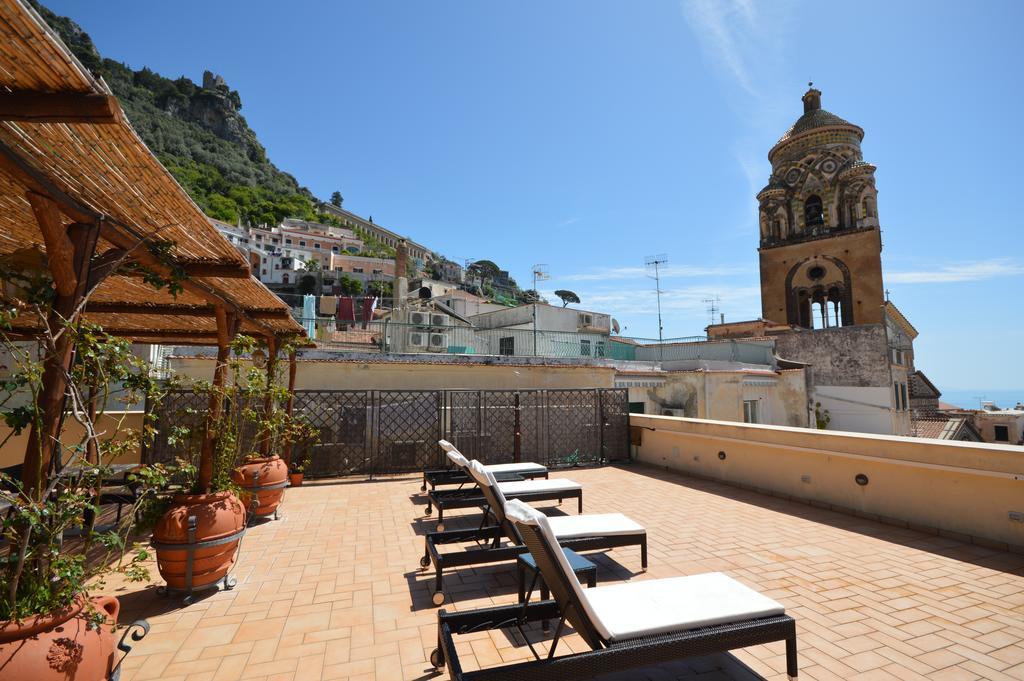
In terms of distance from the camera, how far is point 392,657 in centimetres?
306

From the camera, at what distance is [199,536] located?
3.81 metres

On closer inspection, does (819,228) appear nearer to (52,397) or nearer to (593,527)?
(593,527)

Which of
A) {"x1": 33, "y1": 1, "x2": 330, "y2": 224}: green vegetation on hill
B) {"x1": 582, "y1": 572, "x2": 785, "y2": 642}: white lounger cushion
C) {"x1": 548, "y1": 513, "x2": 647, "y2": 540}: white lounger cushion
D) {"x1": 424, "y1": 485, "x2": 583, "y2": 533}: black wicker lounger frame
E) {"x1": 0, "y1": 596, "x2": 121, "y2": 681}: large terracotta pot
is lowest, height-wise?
{"x1": 424, "y1": 485, "x2": 583, "y2": 533}: black wicker lounger frame

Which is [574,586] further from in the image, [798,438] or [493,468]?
[798,438]

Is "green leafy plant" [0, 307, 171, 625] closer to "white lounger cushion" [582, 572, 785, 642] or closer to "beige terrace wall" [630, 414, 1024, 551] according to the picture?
"white lounger cushion" [582, 572, 785, 642]

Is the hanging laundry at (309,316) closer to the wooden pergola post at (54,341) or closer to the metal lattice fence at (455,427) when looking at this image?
the metal lattice fence at (455,427)

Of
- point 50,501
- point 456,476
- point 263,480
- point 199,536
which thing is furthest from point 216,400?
point 456,476

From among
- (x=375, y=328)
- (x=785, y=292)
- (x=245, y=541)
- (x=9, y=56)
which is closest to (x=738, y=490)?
(x=245, y=541)

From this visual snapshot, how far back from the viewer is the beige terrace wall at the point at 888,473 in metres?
4.85

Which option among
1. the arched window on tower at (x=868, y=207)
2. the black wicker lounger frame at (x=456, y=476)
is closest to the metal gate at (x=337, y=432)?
the black wicker lounger frame at (x=456, y=476)

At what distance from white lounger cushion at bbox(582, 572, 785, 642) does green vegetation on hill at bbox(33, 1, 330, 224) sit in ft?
308

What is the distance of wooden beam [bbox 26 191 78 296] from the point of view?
8.16 ft

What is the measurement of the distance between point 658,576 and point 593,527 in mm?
692

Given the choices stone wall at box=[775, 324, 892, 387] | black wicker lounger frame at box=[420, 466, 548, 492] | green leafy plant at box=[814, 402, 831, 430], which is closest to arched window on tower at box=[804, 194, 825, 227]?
stone wall at box=[775, 324, 892, 387]
